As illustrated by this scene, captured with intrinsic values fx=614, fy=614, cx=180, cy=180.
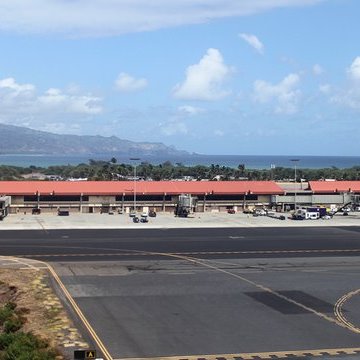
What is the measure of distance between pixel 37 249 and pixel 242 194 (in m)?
73.9

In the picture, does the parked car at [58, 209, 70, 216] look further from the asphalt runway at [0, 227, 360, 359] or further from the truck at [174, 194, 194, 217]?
the asphalt runway at [0, 227, 360, 359]

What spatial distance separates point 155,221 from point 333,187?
55.1m

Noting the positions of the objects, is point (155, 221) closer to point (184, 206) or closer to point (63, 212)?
point (184, 206)

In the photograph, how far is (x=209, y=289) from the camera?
56375 mm

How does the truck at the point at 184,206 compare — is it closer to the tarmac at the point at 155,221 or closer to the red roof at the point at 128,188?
the tarmac at the point at 155,221

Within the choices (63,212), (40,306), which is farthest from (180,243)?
(63,212)

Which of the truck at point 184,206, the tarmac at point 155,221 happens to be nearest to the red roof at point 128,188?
the truck at point 184,206

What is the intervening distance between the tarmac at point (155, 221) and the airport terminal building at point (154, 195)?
539 centimetres

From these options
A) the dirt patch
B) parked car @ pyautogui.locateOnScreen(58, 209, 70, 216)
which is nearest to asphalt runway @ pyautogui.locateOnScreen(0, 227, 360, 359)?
the dirt patch

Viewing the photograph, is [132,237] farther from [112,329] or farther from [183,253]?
[112,329]

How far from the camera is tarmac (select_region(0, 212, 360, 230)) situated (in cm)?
11319

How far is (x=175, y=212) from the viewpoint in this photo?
140 metres

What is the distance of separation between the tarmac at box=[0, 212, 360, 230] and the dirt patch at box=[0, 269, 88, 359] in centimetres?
4848

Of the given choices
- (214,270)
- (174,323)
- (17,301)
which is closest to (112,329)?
(174,323)
